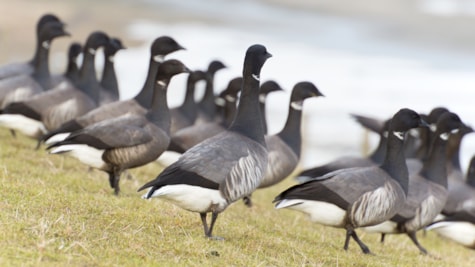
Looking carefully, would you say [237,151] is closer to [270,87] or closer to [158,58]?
[158,58]

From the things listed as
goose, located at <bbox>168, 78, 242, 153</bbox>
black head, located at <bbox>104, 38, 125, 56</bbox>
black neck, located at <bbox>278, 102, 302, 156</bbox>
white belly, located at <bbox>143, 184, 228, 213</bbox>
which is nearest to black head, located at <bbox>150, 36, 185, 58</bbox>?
goose, located at <bbox>168, 78, 242, 153</bbox>

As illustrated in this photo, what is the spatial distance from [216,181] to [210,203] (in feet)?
1.01

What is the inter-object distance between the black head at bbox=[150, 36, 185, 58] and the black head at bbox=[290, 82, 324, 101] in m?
2.36

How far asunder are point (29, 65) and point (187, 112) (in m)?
5.28

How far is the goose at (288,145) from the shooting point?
1465cm

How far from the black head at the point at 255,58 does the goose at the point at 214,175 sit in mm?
982

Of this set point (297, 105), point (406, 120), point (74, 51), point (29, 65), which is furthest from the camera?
point (29, 65)

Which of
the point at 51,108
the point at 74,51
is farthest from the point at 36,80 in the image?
the point at 51,108

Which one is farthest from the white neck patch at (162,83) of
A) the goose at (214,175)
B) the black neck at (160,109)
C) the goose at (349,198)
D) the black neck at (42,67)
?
the black neck at (42,67)

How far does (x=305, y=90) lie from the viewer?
48.5ft

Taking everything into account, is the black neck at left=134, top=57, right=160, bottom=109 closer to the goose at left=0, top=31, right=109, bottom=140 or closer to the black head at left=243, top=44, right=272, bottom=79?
the goose at left=0, top=31, right=109, bottom=140

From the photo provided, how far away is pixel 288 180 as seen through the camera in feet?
72.9

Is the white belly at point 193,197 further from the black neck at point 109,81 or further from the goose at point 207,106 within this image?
the black neck at point 109,81

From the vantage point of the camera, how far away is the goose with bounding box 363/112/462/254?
13000 mm
